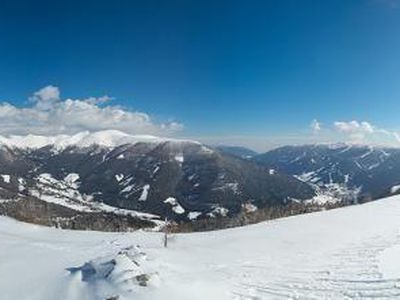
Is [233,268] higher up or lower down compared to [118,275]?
higher up

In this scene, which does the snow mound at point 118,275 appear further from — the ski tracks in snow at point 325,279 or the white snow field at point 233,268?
the ski tracks in snow at point 325,279

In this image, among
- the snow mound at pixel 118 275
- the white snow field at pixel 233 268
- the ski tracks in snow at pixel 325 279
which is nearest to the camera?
the ski tracks in snow at pixel 325 279

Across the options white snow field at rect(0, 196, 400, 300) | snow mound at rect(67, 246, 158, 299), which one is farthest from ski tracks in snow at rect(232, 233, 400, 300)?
snow mound at rect(67, 246, 158, 299)

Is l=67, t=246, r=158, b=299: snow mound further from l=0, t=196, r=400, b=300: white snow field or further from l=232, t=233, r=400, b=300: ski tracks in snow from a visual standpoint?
l=232, t=233, r=400, b=300: ski tracks in snow

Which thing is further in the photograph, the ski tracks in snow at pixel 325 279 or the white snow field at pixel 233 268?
the white snow field at pixel 233 268

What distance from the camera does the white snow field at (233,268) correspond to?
30203 mm

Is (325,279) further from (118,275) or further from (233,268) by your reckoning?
(118,275)

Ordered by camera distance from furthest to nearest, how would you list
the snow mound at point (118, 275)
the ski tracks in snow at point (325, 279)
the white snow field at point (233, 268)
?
the snow mound at point (118, 275), the white snow field at point (233, 268), the ski tracks in snow at point (325, 279)

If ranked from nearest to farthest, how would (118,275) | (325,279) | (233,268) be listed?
(325,279) < (118,275) < (233,268)

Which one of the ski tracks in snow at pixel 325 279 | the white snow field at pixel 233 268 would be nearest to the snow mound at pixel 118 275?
the white snow field at pixel 233 268

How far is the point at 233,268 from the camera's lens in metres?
38.3

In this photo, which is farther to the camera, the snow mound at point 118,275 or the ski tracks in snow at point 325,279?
the snow mound at point 118,275

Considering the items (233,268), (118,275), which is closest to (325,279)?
(233,268)

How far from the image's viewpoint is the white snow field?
3020cm
